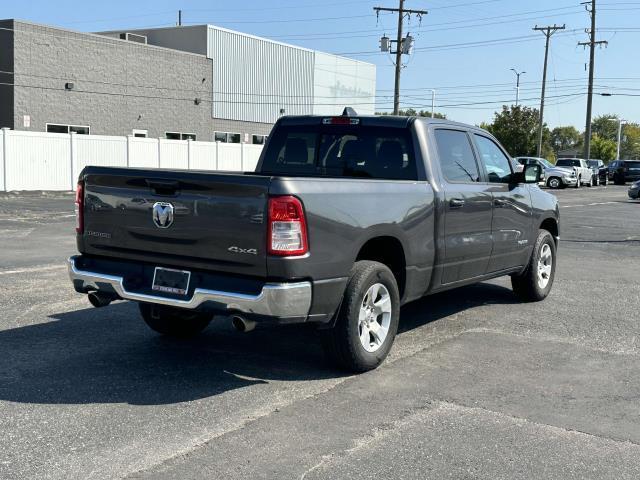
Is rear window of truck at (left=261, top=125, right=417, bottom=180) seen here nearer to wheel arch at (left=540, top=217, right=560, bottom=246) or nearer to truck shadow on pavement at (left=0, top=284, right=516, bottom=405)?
truck shadow on pavement at (left=0, top=284, right=516, bottom=405)

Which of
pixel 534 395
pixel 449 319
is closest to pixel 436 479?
pixel 534 395

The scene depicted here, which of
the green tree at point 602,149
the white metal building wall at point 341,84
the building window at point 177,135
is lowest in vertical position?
the building window at point 177,135

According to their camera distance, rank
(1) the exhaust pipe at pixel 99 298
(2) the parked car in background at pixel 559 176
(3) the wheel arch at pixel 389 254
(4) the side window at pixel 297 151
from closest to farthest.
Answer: (1) the exhaust pipe at pixel 99 298, (3) the wheel arch at pixel 389 254, (4) the side window at pixel 297 151, (2) the parked car in background at pixel 559 176

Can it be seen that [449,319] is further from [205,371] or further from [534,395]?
[205,371]

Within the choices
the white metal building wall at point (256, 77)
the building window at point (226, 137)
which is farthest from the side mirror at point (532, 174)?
the building window at point (226, 137)

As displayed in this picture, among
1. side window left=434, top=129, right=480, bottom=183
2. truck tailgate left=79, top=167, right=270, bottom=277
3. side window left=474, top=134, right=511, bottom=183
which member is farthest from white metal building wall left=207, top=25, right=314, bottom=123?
truck tailgate left=79, top=167, right=270, bottom=277

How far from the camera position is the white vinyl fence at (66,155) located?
26.3m

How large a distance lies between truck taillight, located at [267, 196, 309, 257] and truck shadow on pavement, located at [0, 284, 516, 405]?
114 cm

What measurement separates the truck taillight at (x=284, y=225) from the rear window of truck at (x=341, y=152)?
1.85m

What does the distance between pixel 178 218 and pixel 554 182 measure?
136 ft

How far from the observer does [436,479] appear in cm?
383

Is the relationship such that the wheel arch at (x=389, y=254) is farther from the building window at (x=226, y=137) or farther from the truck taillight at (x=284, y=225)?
the building window at (x=226, y=137)

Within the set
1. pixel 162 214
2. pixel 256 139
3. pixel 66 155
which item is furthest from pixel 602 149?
pixel 162 214

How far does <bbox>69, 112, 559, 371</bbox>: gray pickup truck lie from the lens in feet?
16.0
